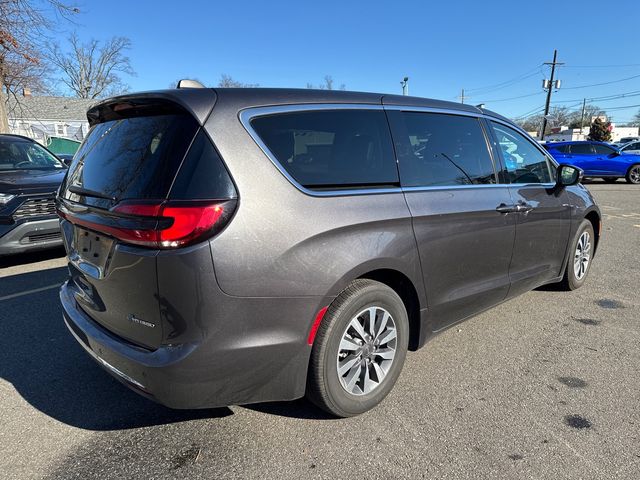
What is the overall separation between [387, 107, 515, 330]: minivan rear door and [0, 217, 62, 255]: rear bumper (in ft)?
15.4

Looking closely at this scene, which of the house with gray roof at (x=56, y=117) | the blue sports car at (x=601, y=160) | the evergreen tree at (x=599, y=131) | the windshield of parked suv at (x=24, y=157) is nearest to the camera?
the windshield of parked suv at (x=24, y=157)

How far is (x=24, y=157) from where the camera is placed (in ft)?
21.8

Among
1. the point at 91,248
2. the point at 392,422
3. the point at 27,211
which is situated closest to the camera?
the point at 91,248

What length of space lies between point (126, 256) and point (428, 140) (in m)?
2.06

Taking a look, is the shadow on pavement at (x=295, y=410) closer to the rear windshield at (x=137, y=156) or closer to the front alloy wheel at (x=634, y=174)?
the rear windshield at (x=137, y=156)

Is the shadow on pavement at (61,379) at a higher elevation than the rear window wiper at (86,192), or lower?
lower

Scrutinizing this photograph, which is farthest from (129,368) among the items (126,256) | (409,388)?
(409,388)

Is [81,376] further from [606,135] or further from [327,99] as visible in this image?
[606,135]

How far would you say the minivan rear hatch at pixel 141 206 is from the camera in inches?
77.0

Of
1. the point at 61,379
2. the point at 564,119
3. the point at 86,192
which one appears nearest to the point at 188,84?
the point at 86,192

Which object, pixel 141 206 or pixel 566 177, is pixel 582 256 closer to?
pixel 566 177

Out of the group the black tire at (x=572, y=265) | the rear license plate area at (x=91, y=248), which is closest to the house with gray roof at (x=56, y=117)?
the rear license plate area at (x=91, y=248)

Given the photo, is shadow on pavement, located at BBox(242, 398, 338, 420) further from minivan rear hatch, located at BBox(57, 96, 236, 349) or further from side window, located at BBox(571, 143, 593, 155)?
side window, located at BBox(571, 143, 593, 155)

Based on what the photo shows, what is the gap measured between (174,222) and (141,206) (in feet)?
0.70
